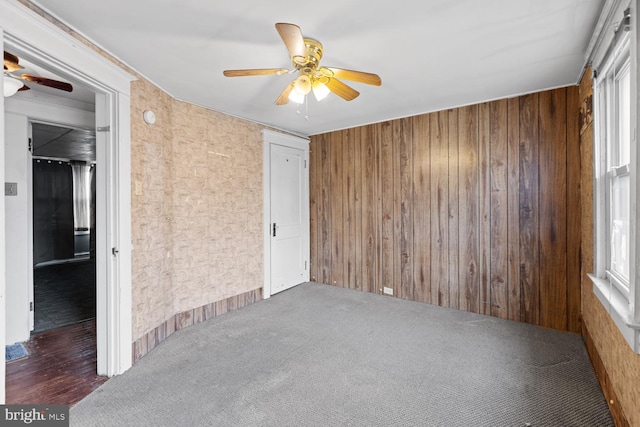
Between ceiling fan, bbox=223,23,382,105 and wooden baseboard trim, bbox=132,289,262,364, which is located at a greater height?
ceiling fan, bbox=223,23,382,105

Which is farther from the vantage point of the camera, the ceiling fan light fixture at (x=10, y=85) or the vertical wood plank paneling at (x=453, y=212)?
the vertical wood plank paneling at (x=453, y=212)

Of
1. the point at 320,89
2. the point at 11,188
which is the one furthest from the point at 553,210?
the point at 11,188

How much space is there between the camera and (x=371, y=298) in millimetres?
3980

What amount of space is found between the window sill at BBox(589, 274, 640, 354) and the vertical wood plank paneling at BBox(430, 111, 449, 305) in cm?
151

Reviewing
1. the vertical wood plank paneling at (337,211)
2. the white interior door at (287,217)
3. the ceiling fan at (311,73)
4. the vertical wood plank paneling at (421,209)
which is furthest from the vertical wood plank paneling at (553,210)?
the white interior door at (287,217)

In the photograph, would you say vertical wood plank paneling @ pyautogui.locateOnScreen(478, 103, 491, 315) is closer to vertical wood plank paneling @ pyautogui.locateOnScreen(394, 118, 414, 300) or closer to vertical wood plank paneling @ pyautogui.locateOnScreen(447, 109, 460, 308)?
vertical wood plank paneling @ pyautogui.locateOnScreen(447, 109, 460, 308)

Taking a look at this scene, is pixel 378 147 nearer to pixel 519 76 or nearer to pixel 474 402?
pixel 519 76

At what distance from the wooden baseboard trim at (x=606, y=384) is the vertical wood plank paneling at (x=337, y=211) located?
276 centimetres

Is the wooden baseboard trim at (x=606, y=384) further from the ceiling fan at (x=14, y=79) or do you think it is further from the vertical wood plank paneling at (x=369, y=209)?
the ceiling fan at (x=14, y=79)

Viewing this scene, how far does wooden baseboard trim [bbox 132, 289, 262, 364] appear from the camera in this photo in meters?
2.50

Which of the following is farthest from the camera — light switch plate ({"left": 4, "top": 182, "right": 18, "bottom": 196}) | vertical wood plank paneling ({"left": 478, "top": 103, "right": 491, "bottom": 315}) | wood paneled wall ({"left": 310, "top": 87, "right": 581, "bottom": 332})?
vertical wood plank paneling ({"left": 478, "top": 103, "right": 491, "bottom": 315})

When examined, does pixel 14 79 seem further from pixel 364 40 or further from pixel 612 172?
pixel 612 172

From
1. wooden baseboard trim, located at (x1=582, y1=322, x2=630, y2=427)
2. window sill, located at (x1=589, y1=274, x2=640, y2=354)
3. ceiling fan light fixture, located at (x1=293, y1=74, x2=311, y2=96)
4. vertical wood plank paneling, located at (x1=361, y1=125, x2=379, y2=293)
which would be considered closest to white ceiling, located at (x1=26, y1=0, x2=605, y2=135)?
ceiling fan light fixture, located at (x1=293, y1=74, x2=311, y2=96)

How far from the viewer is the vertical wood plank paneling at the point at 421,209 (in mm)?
3684
